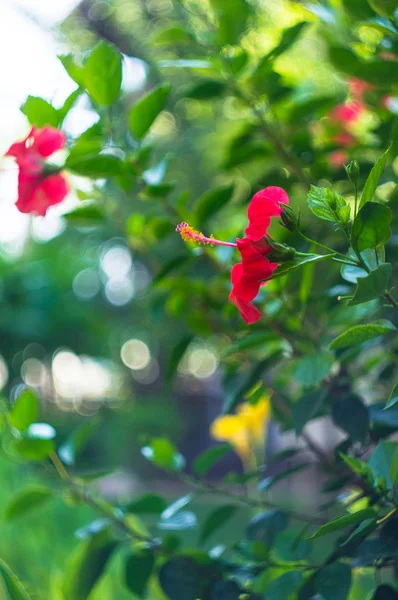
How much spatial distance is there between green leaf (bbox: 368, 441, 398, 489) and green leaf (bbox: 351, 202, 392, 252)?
0.47ft

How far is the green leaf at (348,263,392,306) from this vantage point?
0.30 m

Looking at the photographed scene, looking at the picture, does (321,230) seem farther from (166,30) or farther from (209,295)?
(166,30)

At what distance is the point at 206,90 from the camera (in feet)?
1.83

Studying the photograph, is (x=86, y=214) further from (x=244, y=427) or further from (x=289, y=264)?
(x=244, y=427)

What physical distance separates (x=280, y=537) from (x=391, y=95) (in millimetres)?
399

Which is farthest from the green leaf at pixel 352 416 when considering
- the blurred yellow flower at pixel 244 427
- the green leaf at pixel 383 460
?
the blurred yellow flower at pixel 244 427

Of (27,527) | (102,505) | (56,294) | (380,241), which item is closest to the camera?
(380,241)

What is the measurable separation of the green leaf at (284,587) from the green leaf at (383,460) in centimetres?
9

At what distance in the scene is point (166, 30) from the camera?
1.83 ft

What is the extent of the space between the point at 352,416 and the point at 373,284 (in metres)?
0.17

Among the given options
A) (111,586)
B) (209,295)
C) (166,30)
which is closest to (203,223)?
(209,295)

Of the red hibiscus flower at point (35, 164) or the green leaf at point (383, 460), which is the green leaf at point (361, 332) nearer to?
the green leaf at point (383, 460)

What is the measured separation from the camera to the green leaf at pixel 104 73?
0.46 m

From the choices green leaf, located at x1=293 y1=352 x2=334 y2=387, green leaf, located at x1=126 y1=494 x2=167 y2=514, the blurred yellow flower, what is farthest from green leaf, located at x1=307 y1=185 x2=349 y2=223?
the blurred yellow flower
